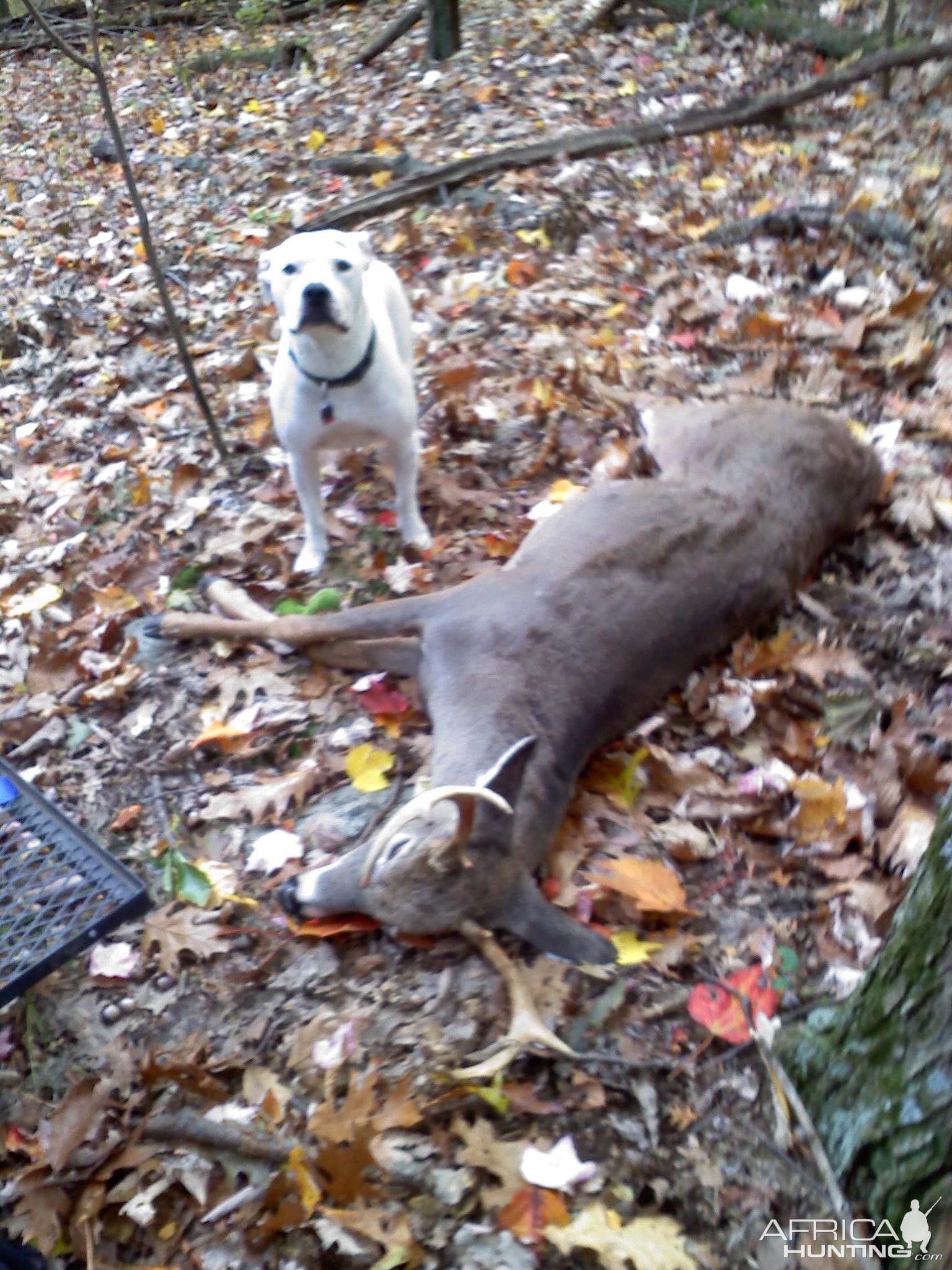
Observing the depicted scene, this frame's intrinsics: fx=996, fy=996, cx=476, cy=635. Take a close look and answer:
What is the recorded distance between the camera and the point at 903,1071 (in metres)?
2.18

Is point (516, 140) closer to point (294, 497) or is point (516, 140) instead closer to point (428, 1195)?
point (294, 497)

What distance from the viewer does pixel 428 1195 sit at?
276cm

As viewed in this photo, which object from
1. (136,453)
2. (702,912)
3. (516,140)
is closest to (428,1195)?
(702,912)

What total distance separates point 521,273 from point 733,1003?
5.29 m

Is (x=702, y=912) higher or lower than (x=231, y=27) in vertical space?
lower

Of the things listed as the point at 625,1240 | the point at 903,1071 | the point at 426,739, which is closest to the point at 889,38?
the point at 426,739

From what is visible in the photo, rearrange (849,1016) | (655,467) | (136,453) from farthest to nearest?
(136,453) → (655,467) → (849,1016)

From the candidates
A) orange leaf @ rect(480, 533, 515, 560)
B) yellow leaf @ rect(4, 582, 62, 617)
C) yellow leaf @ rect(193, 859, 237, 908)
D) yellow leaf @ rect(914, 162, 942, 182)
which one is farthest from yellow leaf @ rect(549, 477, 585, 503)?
yellow leaf @ rect(914, 162, 942, 182)

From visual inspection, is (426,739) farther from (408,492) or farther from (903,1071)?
(903,1071)

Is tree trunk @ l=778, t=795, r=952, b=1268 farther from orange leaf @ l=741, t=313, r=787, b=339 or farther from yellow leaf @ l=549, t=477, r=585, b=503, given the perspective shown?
orange leaf @ l=741, t=313, r=787, b=339

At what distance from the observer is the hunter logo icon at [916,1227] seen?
209cm

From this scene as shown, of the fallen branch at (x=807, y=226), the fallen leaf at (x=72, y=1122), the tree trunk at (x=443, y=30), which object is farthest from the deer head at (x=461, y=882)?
the tree trunk at (x=443, y=30)

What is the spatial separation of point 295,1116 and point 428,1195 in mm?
463

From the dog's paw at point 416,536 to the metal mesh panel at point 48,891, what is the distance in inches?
83.3
